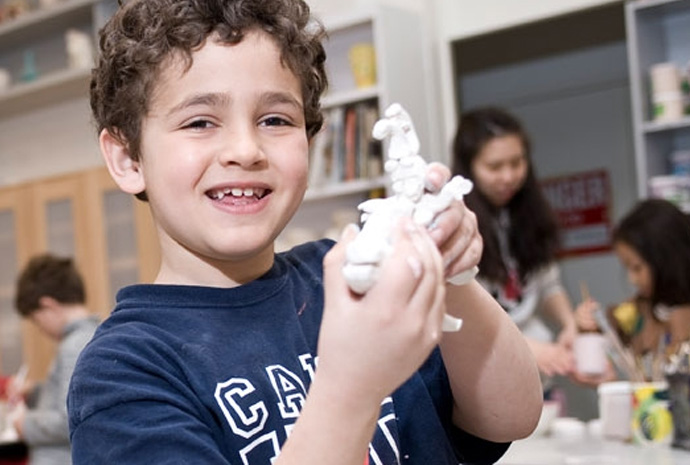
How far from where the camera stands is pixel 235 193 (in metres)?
0.77

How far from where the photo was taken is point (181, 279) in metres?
0.84

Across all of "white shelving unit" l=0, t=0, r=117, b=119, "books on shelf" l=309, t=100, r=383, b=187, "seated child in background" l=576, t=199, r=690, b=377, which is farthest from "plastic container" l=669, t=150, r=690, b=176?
"white shelving unit" l=0, t=0, r=117, b=119

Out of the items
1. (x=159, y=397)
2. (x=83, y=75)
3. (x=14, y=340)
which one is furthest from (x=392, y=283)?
(x=14, y=340)

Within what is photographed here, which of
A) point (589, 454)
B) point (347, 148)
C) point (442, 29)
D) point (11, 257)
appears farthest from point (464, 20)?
point (11, 257)

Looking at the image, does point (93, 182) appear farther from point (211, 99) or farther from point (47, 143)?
point (211, 99)

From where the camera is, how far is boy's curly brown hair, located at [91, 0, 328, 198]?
2.58 feet

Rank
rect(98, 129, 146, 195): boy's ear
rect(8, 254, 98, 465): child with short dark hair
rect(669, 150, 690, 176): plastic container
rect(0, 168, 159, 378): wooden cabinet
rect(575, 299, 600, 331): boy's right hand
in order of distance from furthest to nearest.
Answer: rect(0, 168, 159, 378): wooden cabinet → rect(669, 150, 690, 176): plastic container → rect(8, 254, 98, 465): child with short dark hair → rect(575, 299, 600, 331): boy's right hand → rect(98, 129, 146, 195): boy's ear

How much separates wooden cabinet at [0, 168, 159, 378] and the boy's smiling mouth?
11.1ft

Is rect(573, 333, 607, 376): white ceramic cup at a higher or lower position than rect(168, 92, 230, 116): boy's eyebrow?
lower

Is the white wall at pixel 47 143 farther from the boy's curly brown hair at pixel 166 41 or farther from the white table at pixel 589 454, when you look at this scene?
the boy's curly brown hair at pixel 166 41

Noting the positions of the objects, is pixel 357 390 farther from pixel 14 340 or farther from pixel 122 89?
pixel 14 340

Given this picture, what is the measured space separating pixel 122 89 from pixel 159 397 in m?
0.30

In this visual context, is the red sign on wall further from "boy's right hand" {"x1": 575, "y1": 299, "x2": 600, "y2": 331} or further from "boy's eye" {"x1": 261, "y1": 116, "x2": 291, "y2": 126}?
"boy's eye" {"x1": 261, "y1": 116, "x2": 291, "y2": 126}

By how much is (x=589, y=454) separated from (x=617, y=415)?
9.8 inches
